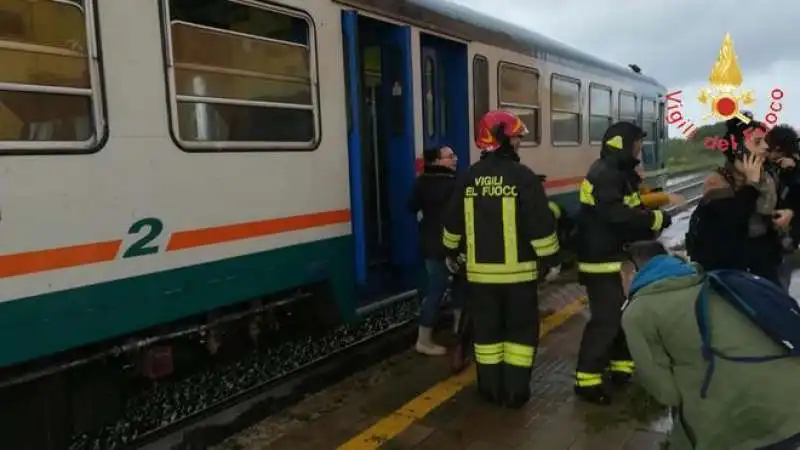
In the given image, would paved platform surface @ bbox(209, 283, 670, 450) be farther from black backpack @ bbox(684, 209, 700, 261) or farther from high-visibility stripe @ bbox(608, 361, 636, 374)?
black backpack @ bbox(684, 209, 700, 261)

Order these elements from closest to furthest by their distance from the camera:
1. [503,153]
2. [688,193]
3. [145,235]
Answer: [145,235] < [503,153] < [688,193]

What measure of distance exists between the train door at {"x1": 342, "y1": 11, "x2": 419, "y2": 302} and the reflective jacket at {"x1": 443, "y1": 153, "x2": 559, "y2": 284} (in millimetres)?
1306

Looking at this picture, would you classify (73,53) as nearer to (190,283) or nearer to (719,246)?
(190,283)

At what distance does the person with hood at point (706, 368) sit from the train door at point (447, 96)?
→ 4047mm

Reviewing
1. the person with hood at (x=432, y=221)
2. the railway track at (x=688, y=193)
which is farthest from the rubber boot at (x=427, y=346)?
the railway track at (x=688, y=193)

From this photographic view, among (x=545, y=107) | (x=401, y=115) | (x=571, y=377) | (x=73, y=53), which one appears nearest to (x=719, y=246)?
(x=571, y=377)

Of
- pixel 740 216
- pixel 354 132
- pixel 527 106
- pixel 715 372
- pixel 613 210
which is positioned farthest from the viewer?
pixel 527 106

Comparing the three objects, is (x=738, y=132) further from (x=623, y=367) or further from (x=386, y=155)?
(x=386, y=155)

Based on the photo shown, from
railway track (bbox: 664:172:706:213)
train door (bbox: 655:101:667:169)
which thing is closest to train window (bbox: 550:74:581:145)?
train door (bbox: 655:101:667:169)

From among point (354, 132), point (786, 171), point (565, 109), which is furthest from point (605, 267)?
point (565, 109)

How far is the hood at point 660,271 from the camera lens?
2.52 m

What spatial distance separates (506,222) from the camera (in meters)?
4.41

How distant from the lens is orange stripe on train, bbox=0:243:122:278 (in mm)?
3049

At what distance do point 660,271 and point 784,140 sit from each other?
9.44ft
